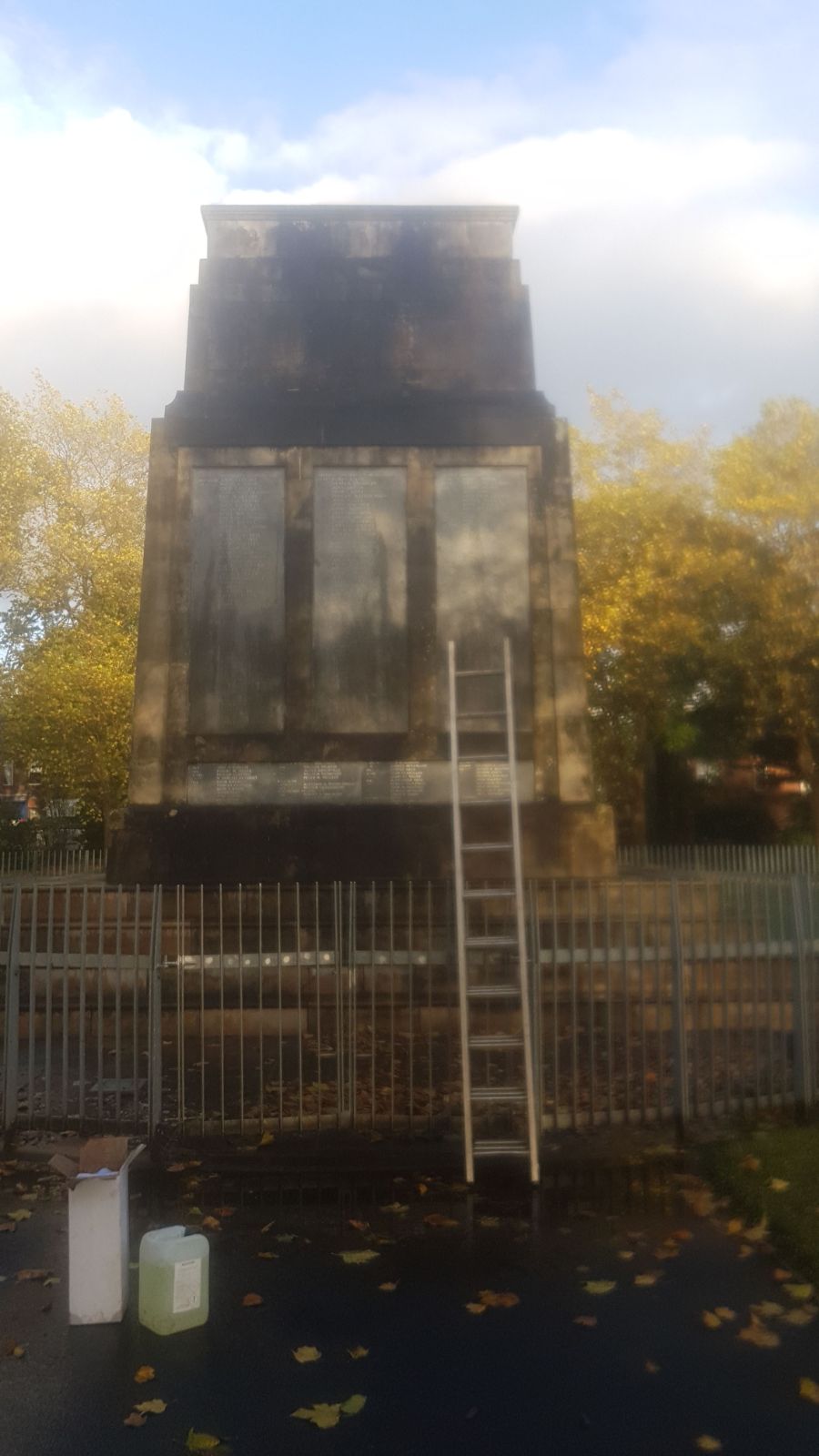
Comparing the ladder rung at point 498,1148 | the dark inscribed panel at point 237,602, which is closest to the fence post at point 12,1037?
the ladder rung at point 498,1148

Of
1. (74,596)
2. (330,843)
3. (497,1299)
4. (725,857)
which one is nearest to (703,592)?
(725,857)

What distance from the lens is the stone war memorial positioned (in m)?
14.1

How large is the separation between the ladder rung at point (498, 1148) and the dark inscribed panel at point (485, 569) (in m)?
7.73

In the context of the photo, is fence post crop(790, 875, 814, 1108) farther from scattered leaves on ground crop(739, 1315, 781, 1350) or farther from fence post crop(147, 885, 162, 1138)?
fence post crop(147, 885, 162, 1138)

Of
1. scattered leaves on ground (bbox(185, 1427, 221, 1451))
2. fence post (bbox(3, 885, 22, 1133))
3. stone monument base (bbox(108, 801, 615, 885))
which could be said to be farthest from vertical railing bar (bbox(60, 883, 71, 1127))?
stone monument base (bbox(108, 801, 615, 885))

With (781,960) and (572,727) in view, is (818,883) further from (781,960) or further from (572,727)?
(572,727)

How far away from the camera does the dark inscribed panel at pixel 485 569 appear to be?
48.0ft

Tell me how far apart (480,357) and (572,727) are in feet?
17.0

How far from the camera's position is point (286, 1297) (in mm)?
5328

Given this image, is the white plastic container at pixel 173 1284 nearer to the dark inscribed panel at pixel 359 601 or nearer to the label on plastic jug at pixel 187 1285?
the label on plastic jug at pixel 187 1285

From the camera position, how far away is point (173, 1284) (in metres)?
5.01

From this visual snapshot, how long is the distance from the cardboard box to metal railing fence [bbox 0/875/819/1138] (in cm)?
186

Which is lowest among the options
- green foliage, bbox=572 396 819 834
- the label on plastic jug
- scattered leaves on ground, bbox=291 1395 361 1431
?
scattered leaves on ground, bbox=291 1395 361 1431

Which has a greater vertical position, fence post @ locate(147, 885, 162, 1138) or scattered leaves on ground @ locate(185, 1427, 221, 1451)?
fence post @ locate(147, 885, 162, 1138)
